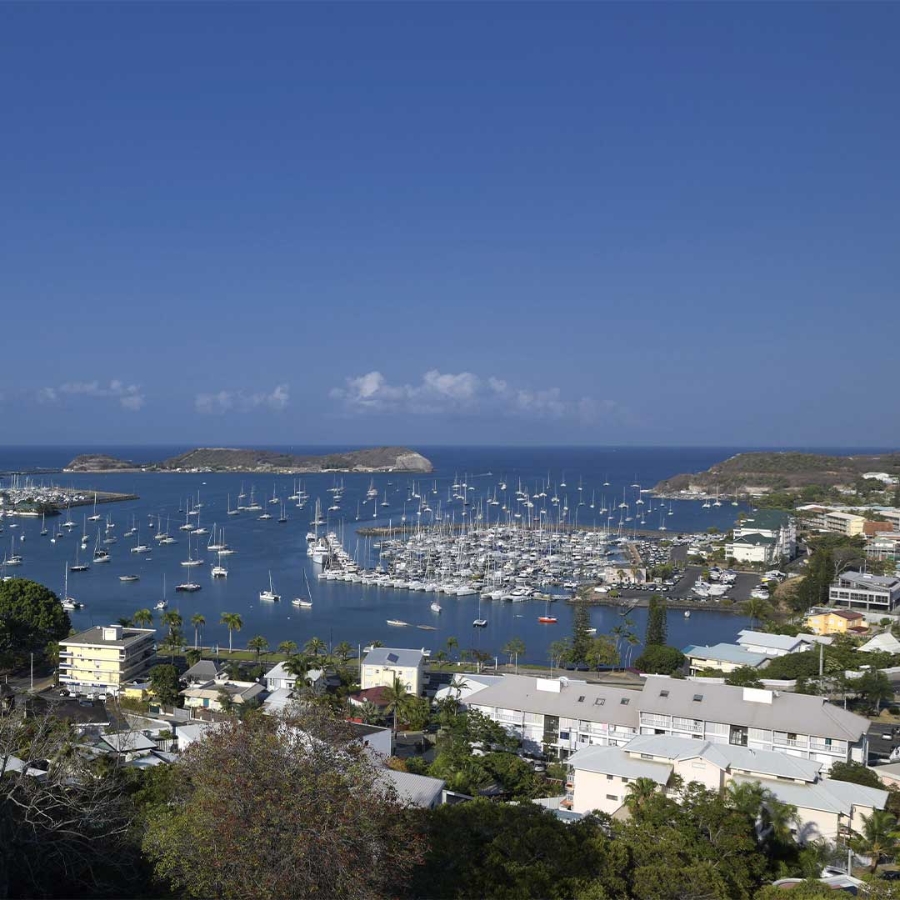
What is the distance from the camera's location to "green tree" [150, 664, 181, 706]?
18.8 metres

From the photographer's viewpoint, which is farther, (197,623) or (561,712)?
(197,623)

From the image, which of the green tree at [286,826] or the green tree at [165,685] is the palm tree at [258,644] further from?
the green tree at [286,826]

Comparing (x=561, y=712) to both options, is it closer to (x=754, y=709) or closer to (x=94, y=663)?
(x=754, y=709)

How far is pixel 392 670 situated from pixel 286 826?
1541 cm

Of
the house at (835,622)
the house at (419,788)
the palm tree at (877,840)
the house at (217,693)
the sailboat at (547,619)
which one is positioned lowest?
the sailboat at (547,619)

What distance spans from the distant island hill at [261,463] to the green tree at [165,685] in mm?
92353

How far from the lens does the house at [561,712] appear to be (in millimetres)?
15375

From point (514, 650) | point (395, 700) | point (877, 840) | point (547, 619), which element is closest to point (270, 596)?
point (547, 619)

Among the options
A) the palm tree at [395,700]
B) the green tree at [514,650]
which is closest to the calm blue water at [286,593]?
the green tree at [514,650]

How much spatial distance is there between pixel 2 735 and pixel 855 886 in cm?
906

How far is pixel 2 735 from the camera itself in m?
7.67

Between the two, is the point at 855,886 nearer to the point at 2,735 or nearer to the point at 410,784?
the point at 410,784

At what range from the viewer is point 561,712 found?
622 inches

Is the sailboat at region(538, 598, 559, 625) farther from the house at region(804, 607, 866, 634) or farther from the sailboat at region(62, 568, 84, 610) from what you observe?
the sailboat at region(62, 568, 84, 610)
